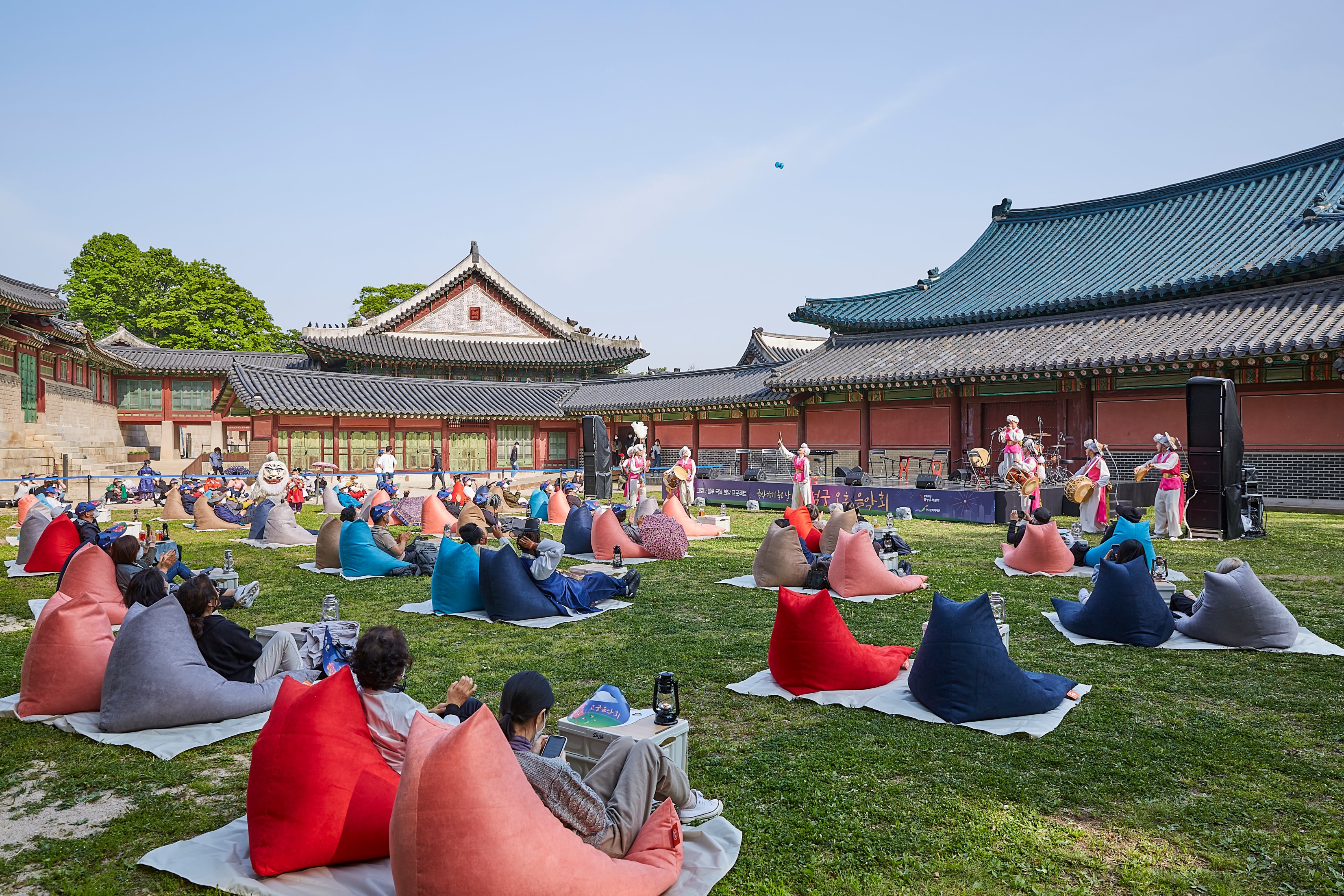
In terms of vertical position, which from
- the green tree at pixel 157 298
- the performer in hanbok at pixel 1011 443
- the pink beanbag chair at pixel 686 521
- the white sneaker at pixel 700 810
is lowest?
the white sneaker at pixel 700 810

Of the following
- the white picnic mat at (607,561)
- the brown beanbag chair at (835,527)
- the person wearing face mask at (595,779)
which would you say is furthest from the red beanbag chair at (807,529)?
the person wearing face mask at (595,779)

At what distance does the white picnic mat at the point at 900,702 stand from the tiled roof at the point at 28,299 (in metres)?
22.5

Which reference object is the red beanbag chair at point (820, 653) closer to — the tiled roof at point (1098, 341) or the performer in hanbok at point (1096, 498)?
the performer in hanbok at point (1096, 498)

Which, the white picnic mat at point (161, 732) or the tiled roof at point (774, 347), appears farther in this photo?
the tiled roof at point (774, 347)

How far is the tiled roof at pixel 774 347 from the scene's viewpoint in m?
31.2

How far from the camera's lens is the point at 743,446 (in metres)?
25.6

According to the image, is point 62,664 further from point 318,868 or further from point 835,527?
point 835,527

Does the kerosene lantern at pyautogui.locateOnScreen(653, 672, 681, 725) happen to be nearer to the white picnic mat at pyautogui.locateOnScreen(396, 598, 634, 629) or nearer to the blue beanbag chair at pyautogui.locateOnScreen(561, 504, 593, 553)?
the white picnic mat at pyautogui.locateOnScreen(396, 598, 634, 629)

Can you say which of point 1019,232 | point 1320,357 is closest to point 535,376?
point 1019,232

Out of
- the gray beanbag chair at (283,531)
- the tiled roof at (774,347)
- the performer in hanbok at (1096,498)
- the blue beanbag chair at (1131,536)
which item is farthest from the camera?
the tiled roof at (774,347)

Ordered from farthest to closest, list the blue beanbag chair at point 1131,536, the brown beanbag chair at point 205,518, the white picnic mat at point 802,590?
the brown beanbag chair at point 205,518 < the white picnic mat at point 802,590 < the blue beanbag chair at point 1131,536

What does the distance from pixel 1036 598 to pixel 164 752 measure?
285 inches

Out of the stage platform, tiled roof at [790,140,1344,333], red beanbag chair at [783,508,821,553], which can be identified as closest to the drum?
the stage platform

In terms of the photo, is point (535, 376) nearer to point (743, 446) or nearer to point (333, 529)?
point (743, 446)
